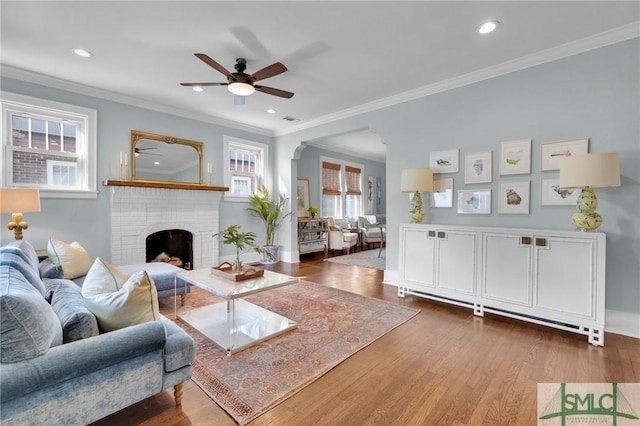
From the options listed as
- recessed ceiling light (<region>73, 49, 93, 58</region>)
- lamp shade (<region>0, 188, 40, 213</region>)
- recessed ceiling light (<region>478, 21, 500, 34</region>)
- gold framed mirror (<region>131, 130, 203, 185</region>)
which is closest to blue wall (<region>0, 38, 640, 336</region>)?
gold framed mirror (<region>131, 130, 203, 185</region>)

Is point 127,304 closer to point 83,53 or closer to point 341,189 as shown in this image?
point 83,53

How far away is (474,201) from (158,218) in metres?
4.76

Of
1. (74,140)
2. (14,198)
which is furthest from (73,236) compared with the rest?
(74,140)

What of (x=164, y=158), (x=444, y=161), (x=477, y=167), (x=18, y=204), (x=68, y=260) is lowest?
(x=68, y=260)

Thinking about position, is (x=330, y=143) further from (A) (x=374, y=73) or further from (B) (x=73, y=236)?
(B) (x=73, y=236)

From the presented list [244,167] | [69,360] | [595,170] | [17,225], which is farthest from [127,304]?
[244,167]

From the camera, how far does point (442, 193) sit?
3.82 metres

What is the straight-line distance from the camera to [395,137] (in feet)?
14.2

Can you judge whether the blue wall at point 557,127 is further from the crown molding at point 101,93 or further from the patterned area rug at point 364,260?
the crown molding at point 101,93

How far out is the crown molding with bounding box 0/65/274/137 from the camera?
3.52 m

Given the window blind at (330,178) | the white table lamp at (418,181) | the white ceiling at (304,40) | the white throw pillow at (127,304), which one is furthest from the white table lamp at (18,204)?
the window blind at (330,178)

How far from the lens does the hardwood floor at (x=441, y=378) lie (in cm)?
164

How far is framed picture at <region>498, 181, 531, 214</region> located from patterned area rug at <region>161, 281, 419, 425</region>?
1608 mm

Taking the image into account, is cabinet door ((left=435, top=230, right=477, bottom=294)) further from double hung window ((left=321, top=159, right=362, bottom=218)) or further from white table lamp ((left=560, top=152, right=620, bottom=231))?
double hung window ((left=321, top=159, right=362, bottom=218))
